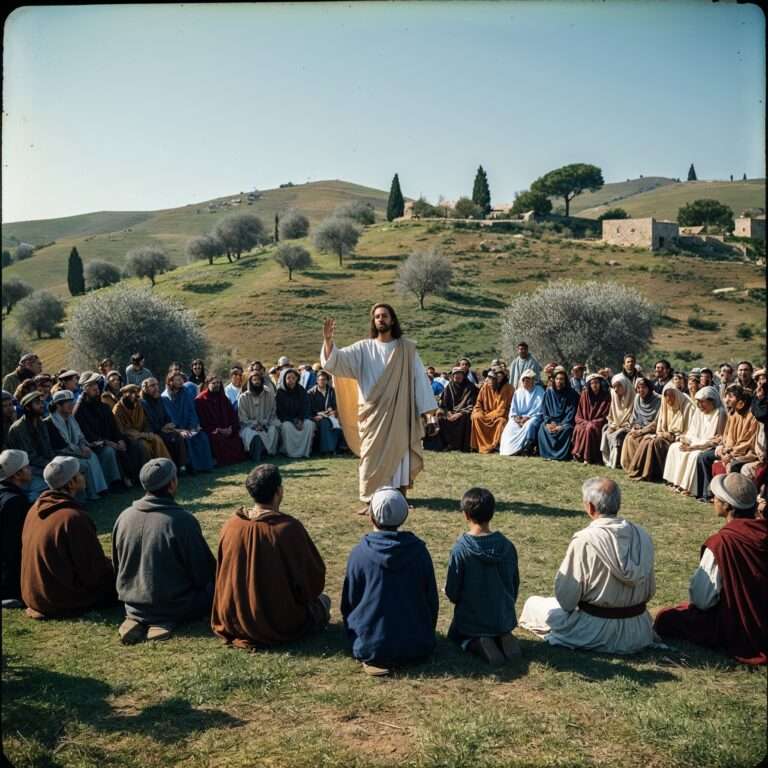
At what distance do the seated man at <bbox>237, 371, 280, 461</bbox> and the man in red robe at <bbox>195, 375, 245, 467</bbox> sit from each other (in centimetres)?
17

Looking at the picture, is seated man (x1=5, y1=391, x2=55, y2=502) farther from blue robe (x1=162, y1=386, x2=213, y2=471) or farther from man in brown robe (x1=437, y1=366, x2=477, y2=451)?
man in brown robe (x1=437, y1=366, x2=477, y2=451)

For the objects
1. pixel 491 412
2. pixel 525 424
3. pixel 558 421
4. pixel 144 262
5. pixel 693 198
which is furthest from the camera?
pixel 693 198

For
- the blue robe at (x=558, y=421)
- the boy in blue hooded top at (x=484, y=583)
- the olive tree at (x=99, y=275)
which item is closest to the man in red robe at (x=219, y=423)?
the blue robe at (x=558, y=421)

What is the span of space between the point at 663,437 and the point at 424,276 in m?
43.2

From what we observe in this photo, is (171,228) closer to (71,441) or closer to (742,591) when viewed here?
(71,441)

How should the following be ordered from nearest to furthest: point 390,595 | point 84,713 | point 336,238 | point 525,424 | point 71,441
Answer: point 84,713
point 390,595
point 71,441
point 525,424
point 336,238

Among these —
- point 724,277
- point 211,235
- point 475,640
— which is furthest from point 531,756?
point 211,235

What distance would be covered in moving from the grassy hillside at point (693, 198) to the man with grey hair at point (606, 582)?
105466 millimetres

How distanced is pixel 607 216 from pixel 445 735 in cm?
9472

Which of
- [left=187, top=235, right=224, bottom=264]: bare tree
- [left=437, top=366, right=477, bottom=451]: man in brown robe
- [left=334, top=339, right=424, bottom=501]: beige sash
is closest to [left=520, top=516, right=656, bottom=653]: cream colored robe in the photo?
[left=334, top=339, right=424, bottom=501]: beige sash

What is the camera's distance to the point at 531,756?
382cm

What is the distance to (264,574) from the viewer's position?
5062mm

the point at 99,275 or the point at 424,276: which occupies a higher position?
the point at 99,275

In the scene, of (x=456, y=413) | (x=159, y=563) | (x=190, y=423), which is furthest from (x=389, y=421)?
(x=456, y=413)
